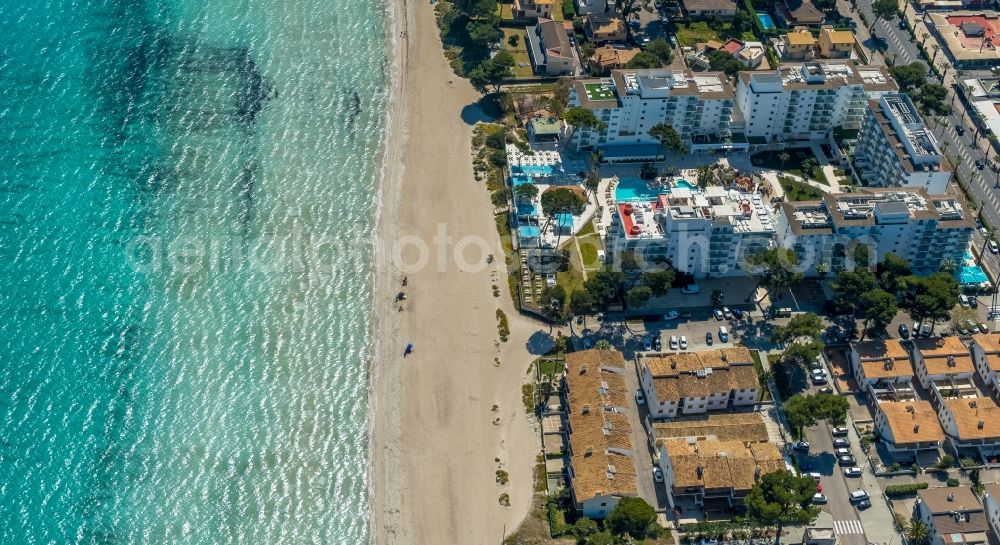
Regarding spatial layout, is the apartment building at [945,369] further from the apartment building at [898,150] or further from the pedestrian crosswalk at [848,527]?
the apartment building at [898,150]

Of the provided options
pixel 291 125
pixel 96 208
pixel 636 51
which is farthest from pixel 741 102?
pixel 96 208

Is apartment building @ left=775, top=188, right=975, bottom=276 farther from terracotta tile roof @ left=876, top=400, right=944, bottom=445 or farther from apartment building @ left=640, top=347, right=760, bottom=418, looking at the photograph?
terracotta tile roof @ left=876, top=400, right=944, bottom=445

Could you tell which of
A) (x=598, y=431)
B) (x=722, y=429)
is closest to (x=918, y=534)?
(x=722, y=429)

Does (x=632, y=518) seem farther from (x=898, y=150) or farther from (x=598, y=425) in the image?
(x=898, y=150)

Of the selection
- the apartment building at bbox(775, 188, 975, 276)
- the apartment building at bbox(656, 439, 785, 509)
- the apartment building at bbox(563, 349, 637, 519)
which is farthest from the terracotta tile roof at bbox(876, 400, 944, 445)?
the apartment building at bbox(563, 349, 637, 519)

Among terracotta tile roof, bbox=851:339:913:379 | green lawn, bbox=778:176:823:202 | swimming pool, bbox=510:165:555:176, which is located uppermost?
swimming pool, bbox=510:165:555:176

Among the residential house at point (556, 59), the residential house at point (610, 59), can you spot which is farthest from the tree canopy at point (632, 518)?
the residential house at point (610, 59)
